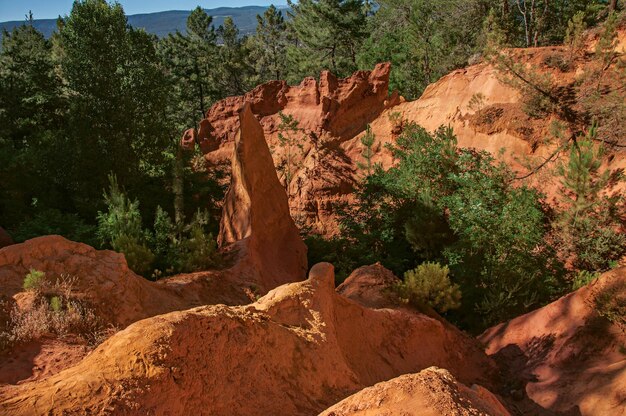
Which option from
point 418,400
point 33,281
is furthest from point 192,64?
point 418,400

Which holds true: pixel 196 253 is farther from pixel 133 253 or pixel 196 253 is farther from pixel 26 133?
pixel 26 133

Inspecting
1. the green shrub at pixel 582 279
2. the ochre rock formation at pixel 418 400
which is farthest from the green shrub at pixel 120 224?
the green shrub at pixel 582 279

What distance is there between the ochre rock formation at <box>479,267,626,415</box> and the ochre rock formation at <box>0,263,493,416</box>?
143 inches

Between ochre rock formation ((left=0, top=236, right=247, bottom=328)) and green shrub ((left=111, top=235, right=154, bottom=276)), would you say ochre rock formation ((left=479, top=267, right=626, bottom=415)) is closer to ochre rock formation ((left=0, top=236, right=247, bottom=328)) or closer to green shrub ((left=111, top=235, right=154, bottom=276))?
ochre rock formation ((left=0, top=236, right=247, bottom=328))

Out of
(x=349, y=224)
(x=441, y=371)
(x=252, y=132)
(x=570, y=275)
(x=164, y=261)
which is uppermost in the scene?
(x=252, y=132)

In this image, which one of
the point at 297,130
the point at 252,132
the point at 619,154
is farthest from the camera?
the point at 297,130

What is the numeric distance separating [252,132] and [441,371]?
31.5ft

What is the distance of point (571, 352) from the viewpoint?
9.06 meters

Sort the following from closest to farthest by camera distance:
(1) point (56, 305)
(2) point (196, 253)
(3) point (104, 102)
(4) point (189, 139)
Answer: (1) point (56, 305), (2) point (196, 253), (3) point (104, 102), (4) point (189, 139)

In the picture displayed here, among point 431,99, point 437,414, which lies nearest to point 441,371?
point 437,414

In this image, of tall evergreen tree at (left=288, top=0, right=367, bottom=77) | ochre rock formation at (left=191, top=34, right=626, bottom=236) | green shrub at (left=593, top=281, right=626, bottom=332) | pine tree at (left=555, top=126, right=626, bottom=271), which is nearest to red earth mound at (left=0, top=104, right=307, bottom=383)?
green shrub at (left=593, top=281, right=626, bottom=332)

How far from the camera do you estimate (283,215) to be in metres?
12.9

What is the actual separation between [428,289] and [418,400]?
7157 millimetres

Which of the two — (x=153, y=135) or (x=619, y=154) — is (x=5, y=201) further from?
(x=619, y=154)
